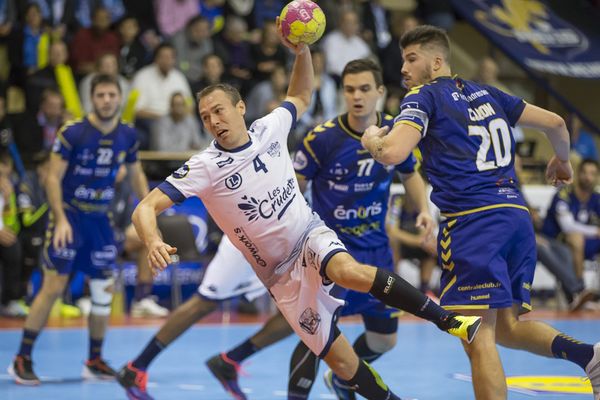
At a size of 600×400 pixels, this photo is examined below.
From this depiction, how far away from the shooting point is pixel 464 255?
5336 mm

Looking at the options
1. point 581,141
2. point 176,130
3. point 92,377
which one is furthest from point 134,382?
point 581,141

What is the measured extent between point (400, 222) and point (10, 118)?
5.26 m

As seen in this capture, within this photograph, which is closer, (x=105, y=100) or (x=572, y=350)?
(x=572, y=350)

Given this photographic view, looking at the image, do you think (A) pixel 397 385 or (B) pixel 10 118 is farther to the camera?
(B) pixel 10 118

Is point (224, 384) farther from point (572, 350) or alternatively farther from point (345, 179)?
point (572, 350)

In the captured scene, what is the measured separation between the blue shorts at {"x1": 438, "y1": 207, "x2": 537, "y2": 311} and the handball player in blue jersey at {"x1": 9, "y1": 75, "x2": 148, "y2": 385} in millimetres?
3516

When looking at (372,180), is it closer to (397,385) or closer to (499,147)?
(499,147)

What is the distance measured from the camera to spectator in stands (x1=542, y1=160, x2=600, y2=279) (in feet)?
44.6

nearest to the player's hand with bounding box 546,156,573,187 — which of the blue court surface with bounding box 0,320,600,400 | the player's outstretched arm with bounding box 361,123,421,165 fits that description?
the player's outstretched arm with bounding box 361,123,421,165

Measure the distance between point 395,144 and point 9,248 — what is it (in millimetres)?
7581

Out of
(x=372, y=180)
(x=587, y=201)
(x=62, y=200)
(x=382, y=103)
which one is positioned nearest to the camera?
(x=372, y=180)

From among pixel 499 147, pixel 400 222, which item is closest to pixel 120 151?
pixel 499 147

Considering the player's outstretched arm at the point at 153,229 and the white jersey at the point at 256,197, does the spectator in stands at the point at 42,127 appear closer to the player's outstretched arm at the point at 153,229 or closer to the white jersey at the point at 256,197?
the white jersey at the point at 256,197

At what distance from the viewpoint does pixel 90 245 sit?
8227 mm
